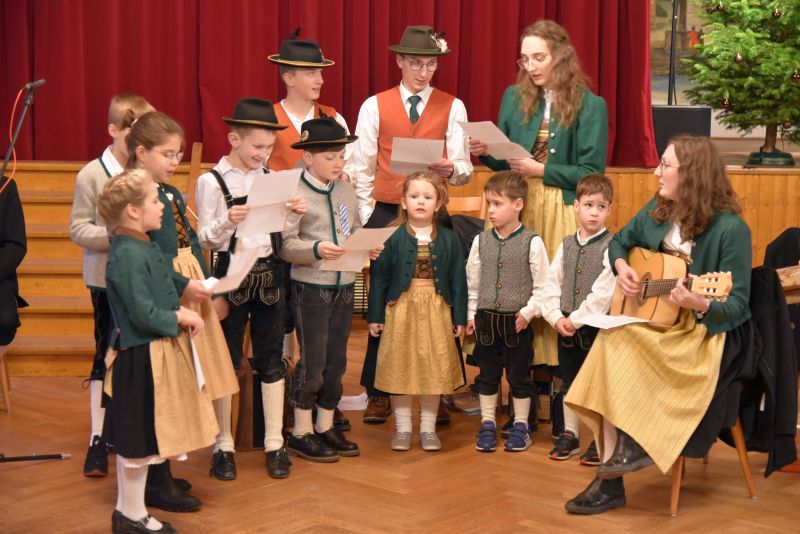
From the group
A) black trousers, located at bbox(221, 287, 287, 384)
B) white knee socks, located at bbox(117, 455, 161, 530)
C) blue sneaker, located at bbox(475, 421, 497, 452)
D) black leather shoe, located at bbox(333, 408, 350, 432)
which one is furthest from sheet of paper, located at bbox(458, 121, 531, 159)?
white knee socks, located at bbox(117, 455, 161, 530)

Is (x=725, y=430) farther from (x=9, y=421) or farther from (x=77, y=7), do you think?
(x=77, y=7)

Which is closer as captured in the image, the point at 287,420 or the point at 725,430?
the point at 725,430

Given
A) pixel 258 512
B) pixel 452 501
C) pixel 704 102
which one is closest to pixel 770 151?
pixel 704 102

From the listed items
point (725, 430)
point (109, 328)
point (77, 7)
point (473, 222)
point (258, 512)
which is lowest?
point (258, 512)

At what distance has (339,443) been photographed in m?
4.41

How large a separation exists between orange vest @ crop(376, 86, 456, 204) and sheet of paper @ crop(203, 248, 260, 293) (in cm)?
138

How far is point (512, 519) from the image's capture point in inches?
146

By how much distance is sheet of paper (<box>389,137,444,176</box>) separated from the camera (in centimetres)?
434

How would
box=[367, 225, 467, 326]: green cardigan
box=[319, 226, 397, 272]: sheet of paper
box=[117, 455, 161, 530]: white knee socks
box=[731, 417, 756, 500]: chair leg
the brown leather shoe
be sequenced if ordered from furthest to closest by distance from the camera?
1. the brown leather shoe
2. box=[367, 225, 467, 326]: green cardigan
3. box=[319, 226, 397, 272]: sheet of paper
4. box=[731, 417, 756, 500]: chair leg
5. box=[117, 455, 161, 530]: white knee socks

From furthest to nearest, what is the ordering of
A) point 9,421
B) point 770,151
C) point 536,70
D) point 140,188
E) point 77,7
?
point 770,151, point 77,7, point 9,421, point 536,70, point 140,188

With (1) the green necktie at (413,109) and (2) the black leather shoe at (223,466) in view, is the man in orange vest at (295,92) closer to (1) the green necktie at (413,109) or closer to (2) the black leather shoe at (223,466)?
(1) the green necktie at (413,109)

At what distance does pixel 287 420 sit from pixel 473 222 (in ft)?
4.26

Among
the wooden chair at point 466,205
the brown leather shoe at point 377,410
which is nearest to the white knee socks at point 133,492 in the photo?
the brown leather shoe at point 377,410

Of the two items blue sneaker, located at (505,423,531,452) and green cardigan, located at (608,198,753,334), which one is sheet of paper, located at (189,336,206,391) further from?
green cardigan, located at (608,198,753,334)
